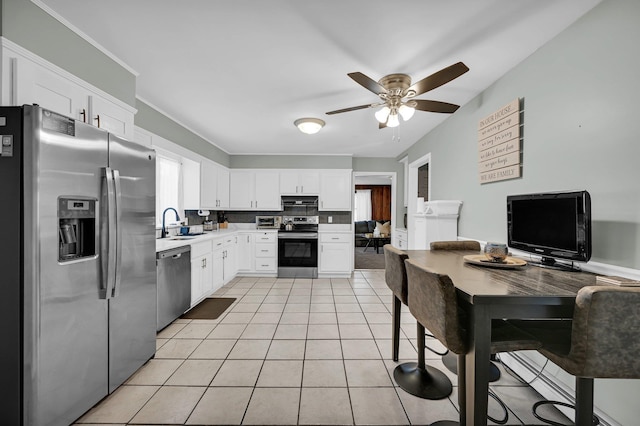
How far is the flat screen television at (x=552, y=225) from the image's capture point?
1.53 meters

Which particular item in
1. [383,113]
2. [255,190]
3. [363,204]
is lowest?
[363,204]

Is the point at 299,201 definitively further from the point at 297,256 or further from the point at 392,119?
the point at 392,119

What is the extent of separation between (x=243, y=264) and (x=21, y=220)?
4051 millimetres

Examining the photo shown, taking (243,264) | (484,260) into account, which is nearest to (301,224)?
(243,264)

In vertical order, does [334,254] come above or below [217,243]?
below

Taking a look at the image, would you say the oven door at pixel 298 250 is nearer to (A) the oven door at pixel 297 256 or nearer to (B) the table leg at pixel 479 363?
(A) the oven door at pixel 297 256

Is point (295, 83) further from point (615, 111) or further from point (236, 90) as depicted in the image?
point (615, 111)

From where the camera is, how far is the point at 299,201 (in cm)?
557

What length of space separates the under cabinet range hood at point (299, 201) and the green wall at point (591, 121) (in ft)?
11.4

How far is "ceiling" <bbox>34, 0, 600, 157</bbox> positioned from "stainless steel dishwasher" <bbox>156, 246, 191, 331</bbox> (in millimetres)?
1715

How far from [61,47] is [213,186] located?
3.12 meters

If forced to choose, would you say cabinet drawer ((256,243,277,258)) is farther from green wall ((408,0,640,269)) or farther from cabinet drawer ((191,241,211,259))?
green wall ((408,0,640,269))

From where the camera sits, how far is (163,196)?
3.88m

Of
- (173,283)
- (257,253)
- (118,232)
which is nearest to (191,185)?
(257,253)
